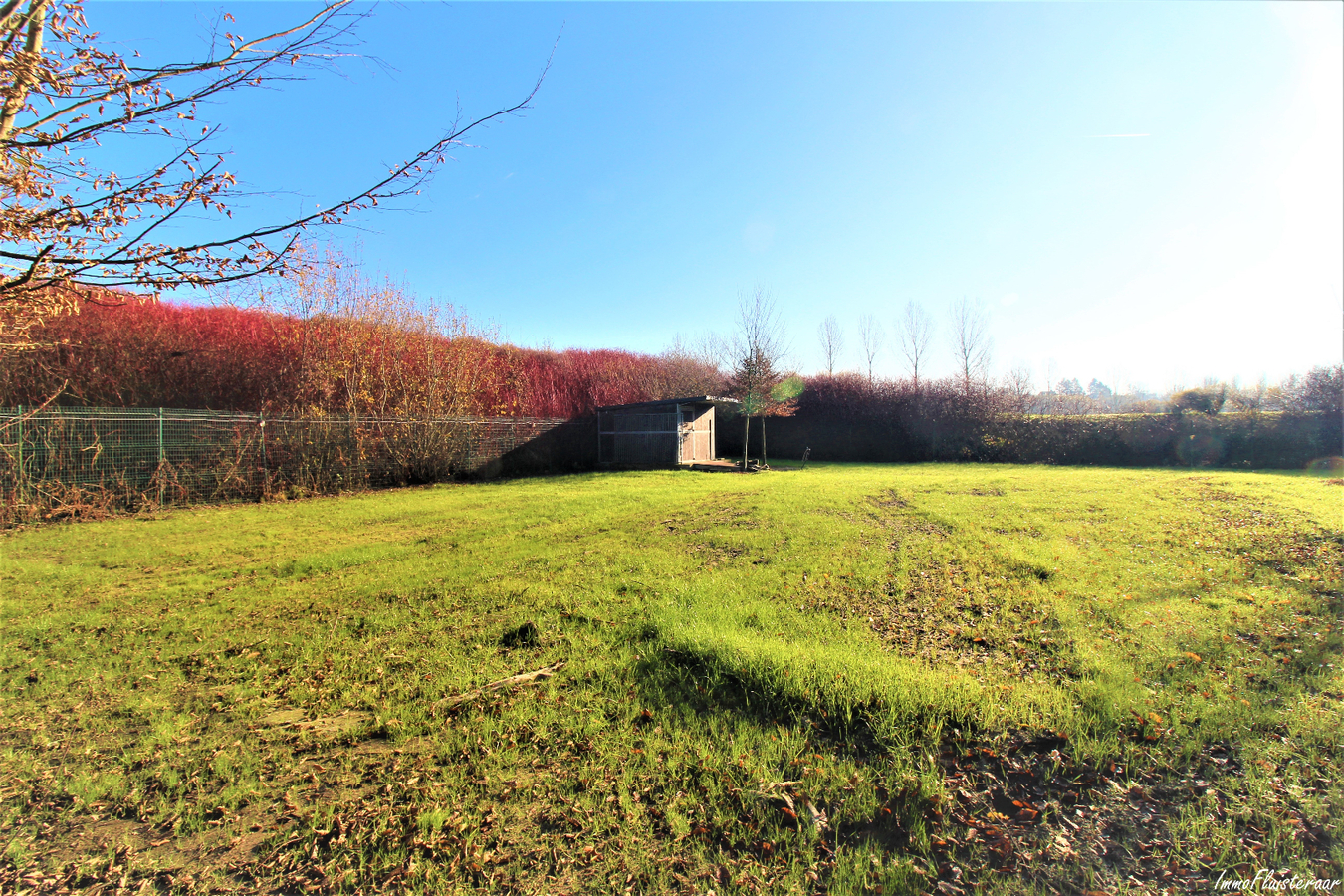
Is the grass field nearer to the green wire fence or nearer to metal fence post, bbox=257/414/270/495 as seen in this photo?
the green wire fence

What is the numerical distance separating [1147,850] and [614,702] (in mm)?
2386

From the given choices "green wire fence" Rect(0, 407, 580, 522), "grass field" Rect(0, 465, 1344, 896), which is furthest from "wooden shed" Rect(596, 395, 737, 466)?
"grass field" Rect(0, 465, 1344, 896)

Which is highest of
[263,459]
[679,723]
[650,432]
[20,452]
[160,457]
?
[650,432]

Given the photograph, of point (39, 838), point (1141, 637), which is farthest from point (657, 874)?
point (1141, 637)

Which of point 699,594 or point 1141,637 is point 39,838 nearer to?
→ point 699,594

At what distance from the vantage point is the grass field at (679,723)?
2.03 metres

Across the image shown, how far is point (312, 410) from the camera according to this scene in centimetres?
1280

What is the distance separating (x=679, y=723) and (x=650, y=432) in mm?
16761

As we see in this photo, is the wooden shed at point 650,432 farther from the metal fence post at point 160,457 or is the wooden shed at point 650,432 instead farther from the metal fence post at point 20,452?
the metal fence post at point 20,452

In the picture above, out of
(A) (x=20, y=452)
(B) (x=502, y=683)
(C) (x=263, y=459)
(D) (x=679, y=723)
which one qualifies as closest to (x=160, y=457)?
(C) (x=263, y=459)

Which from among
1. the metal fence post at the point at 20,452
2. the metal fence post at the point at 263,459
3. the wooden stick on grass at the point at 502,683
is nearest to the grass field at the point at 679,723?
the wooden stick on grass at the point at 502,683

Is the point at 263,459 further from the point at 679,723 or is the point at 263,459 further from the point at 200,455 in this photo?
the point at 679,723

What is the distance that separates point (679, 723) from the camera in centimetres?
285

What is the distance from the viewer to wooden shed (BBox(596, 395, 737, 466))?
19.0 metres
